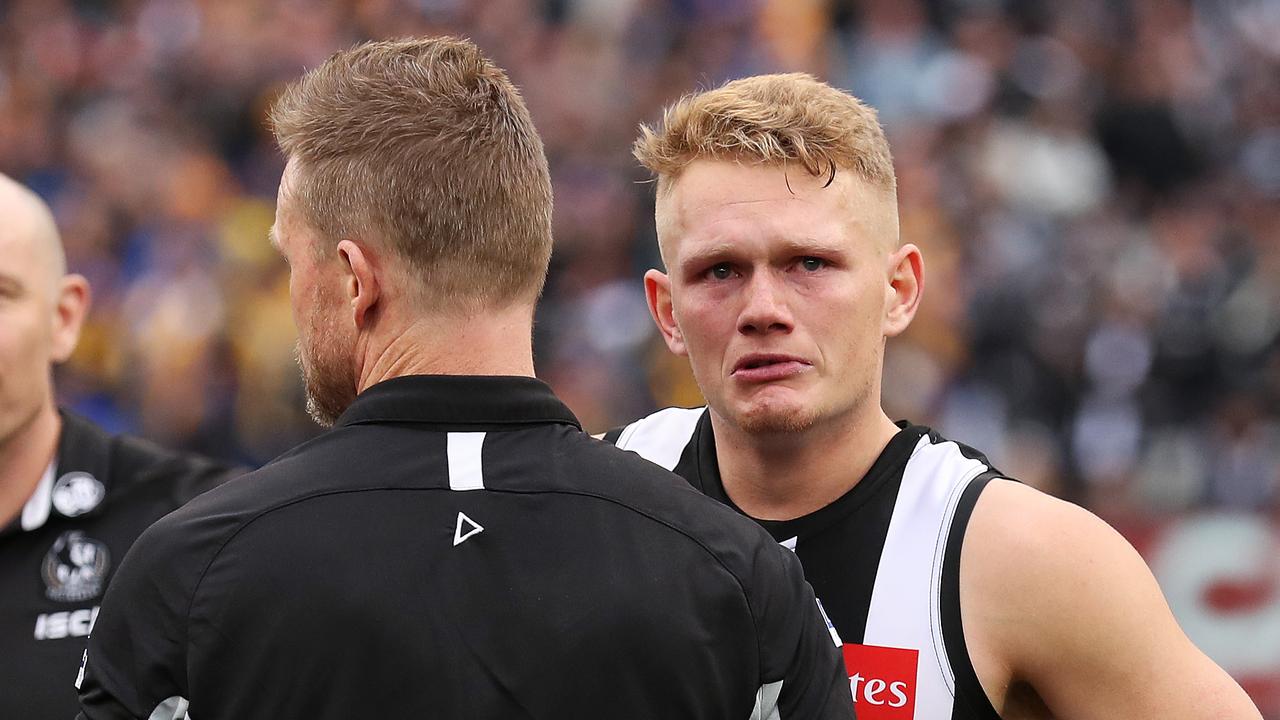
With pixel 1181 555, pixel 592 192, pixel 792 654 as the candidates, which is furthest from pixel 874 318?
pixel 592 192

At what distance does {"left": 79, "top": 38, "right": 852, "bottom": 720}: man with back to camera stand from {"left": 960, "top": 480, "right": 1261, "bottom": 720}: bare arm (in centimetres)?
68

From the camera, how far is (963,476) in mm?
3006

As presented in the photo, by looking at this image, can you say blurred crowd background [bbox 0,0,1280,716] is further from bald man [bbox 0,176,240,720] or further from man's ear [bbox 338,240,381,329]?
man's ear [bbox 338,240,381,329]

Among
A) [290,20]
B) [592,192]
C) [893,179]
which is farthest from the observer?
[290,20]

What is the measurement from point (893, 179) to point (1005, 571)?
889mm

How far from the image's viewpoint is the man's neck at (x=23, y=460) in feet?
12.0

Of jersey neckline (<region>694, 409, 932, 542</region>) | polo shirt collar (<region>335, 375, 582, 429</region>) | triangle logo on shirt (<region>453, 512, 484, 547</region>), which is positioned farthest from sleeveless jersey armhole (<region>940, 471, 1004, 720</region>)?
triangle logo on shirt (<region>453, 512, 484, 547</region>)

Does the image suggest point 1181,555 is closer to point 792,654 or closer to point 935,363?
point 935,363

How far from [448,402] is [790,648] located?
57 centimetres

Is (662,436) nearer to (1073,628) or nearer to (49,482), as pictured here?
(1073,628)

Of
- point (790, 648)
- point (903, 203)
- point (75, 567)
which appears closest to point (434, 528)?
point (790, 648)

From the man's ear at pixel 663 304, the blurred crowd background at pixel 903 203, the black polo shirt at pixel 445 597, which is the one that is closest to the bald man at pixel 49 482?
the man's ear at pixel 663 304

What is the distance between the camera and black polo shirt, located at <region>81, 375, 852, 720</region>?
2000 mm

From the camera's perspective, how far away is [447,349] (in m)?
2.21
